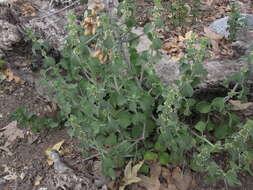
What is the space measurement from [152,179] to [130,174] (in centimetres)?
18

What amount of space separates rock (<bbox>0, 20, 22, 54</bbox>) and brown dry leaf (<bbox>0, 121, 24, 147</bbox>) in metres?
0.78

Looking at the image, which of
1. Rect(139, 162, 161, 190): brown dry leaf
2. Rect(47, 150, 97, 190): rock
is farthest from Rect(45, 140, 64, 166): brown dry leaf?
Rect(139, 162, 161, 190): brown dry leaf

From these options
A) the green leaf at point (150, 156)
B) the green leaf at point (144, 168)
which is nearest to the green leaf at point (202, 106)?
the green leaf at point (150, 156)

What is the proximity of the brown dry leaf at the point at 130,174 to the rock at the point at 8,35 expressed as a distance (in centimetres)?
156

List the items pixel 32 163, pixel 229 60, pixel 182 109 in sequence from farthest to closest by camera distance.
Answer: pixel 32 163
pixel 229 60
pixel 182 109

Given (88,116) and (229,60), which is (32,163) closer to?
(88,116)

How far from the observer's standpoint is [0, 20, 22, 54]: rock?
302cm

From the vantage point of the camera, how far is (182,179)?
2.63m

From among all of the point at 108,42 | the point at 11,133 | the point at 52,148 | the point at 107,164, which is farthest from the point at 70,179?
the point at 108,42

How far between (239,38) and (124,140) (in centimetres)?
139

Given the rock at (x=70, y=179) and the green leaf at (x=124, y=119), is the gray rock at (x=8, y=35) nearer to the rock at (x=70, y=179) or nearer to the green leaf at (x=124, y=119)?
the rock at (x=70, y=179)

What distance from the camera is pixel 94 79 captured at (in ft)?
8.04

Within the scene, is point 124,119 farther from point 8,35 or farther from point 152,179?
point 8,35

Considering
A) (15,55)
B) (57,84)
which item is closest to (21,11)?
(15,55)
